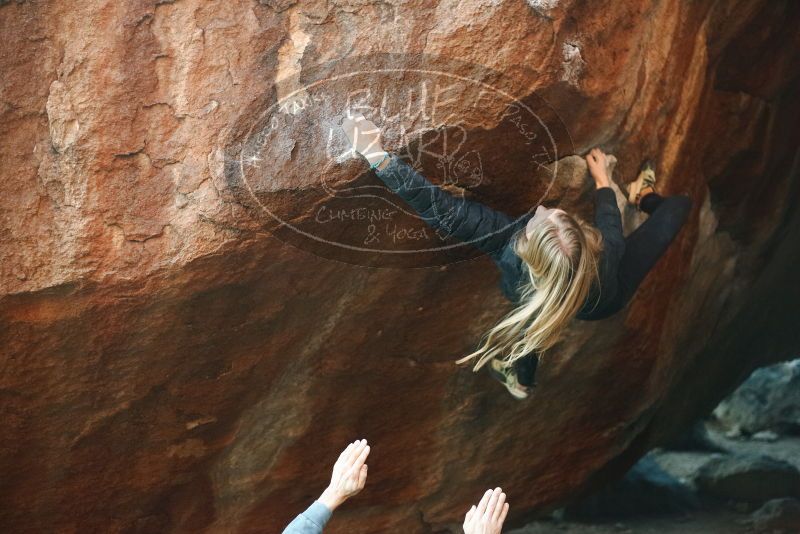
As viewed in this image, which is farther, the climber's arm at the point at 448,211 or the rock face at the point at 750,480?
the rock face at the point at 750,480

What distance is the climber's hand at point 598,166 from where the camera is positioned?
7.97 ft

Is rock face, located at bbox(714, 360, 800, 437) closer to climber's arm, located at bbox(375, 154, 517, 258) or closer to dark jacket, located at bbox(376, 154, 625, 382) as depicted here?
dark jacket, located at bbox(376, 154, 625, 382)

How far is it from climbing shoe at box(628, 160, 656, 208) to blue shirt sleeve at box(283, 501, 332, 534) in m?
1.26

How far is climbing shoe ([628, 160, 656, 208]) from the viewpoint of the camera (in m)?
2.61

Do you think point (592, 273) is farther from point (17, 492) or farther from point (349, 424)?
point (17, 492)

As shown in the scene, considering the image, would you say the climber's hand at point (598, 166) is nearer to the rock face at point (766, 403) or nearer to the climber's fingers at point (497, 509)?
the climber's fingers at point (497, 509)

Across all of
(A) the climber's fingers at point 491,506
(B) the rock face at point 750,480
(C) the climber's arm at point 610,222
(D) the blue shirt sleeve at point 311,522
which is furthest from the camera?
(B) the rock face at point 750,480

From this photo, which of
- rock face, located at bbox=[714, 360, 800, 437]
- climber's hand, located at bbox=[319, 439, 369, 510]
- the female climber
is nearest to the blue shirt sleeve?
climber's hand, located at bbox=[319, 439, 369, 510]

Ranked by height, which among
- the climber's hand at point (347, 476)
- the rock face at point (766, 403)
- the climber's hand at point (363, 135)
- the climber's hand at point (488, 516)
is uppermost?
the climber's hand at point (363, 135)

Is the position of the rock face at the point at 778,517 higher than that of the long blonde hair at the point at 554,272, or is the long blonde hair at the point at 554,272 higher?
the long blonde hair at the point at 554,272

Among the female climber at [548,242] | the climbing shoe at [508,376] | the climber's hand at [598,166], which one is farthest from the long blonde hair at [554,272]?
the climbing shoe at [508,376]

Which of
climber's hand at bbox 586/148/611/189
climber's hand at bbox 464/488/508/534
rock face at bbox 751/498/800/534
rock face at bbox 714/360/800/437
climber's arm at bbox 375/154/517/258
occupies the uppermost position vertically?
climber's hand at bbox 586/148/611/189

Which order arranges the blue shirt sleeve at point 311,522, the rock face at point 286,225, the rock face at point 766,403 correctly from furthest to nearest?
1. the rock face at point 766,403
2. the rock face at point 286,225
3. the blue shirt sleeve at point 311,522

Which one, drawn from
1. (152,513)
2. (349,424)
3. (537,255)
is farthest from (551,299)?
(152,513)
